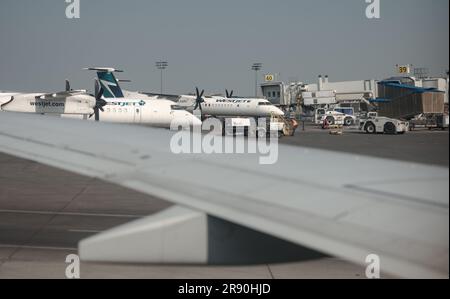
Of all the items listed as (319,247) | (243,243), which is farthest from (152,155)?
(319,247)

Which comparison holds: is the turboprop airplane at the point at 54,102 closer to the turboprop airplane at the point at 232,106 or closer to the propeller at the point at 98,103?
the propeller at the point at 98,103

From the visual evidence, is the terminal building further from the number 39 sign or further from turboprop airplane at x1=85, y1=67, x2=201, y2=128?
the number 39 sign

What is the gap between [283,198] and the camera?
11.4 feet

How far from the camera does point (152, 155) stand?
4676 mm

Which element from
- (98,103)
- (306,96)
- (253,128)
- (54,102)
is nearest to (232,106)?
(306,96)

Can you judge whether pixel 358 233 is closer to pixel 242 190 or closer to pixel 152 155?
pixel 242 190

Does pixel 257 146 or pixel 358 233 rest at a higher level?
A: pixel 257 146

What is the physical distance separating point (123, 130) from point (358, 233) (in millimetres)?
3549

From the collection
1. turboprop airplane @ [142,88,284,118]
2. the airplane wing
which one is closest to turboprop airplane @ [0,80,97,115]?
turboprop airplane @ [142,88,284,118]

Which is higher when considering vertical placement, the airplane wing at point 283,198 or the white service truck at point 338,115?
the white service truck at point 338,115

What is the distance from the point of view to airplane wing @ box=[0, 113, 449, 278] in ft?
8.90

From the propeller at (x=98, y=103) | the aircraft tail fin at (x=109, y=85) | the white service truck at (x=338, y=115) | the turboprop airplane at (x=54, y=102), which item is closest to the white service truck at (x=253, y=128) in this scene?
the propeller at (x=98, y=103)

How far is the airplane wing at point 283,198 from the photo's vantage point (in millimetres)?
2713

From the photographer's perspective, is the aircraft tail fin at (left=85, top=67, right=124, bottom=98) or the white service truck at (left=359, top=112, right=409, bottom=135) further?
the aircraft tail fin at (left=85, top=67, right=124, bottom=98)
